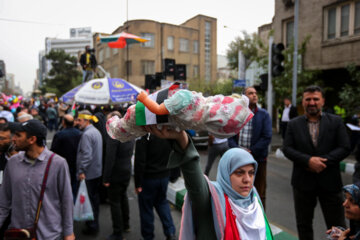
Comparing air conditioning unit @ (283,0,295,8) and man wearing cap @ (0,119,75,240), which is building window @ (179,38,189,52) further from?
man wearing cap @ (0,119,75,240)

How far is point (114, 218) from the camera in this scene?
392cm

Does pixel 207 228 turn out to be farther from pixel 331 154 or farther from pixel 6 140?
pixel 6 140

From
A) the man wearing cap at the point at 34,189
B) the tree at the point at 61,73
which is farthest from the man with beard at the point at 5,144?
the tree at the point at 61,73

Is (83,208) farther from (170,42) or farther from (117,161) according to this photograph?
(170,42)

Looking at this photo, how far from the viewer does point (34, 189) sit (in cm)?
239

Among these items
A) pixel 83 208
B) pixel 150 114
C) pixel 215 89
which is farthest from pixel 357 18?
pixel 150 114

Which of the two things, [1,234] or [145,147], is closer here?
[1,234]

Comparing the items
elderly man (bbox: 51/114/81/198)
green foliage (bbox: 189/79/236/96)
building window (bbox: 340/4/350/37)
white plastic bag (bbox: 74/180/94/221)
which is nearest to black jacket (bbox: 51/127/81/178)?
elderly man (bbox: 51/114/81/198)

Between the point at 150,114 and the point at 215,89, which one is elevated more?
the point at 215,89

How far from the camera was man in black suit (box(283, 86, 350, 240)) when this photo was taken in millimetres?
2959

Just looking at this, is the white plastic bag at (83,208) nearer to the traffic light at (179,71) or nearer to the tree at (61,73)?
the traffic light at (179,71)

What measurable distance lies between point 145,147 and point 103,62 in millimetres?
30354

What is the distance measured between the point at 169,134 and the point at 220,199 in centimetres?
70

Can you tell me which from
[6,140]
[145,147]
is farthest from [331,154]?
[6,140]
